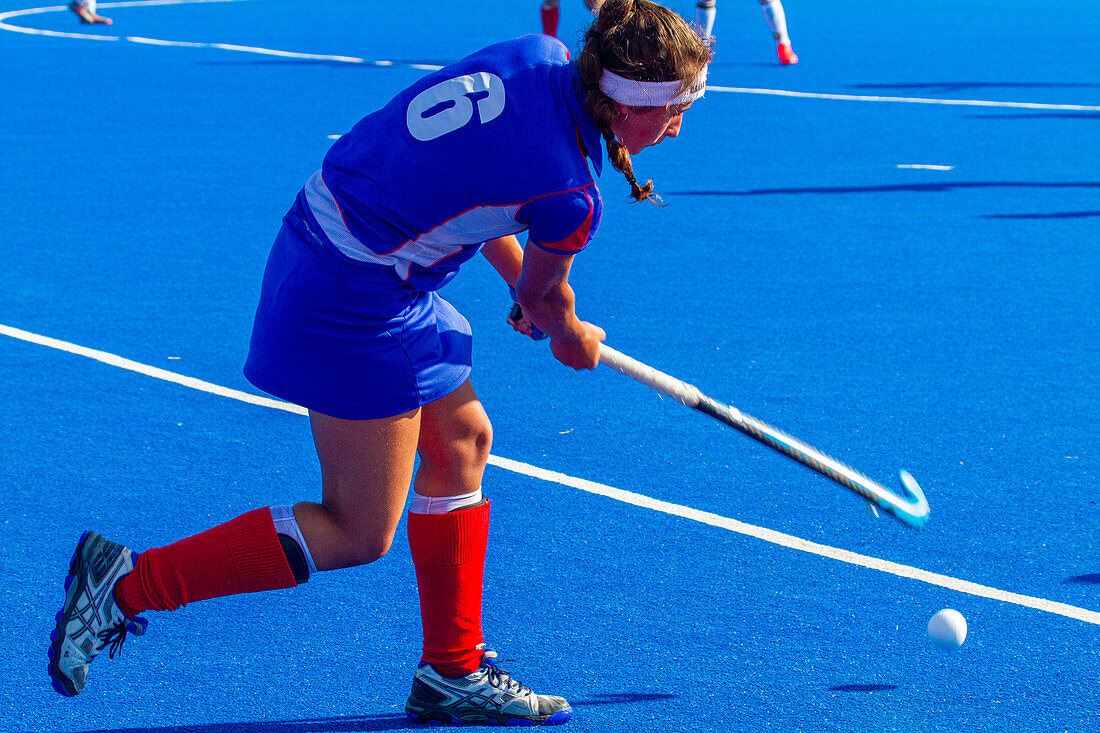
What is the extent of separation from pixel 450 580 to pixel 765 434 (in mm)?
922

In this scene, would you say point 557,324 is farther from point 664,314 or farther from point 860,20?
point 860,20

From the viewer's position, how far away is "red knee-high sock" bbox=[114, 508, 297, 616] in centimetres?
295

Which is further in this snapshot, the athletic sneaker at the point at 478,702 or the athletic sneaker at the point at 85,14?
the athletic sneaker at the point at 85,14

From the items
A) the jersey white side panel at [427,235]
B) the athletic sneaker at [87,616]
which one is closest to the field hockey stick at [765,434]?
the jersey white side panel at [427,235]

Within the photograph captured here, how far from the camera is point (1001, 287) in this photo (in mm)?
6879

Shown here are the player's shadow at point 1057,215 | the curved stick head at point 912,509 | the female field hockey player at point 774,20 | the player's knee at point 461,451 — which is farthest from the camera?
the female field hockey player at point 774,20

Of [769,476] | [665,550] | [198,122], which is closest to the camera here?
[665,550]

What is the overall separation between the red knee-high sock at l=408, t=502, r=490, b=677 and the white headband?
1075mm

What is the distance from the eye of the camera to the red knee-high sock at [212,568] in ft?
9.68

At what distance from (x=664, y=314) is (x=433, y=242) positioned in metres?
3.73

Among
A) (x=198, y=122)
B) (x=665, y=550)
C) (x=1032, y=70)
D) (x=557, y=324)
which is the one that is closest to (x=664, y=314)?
(x=665, y=550)

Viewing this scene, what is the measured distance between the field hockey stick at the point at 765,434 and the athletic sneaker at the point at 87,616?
1229 mm

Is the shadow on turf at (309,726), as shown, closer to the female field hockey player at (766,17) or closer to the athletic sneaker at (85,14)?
the female field hockey player at (766,17)

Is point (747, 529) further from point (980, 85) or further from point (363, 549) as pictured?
point (980, 85)
